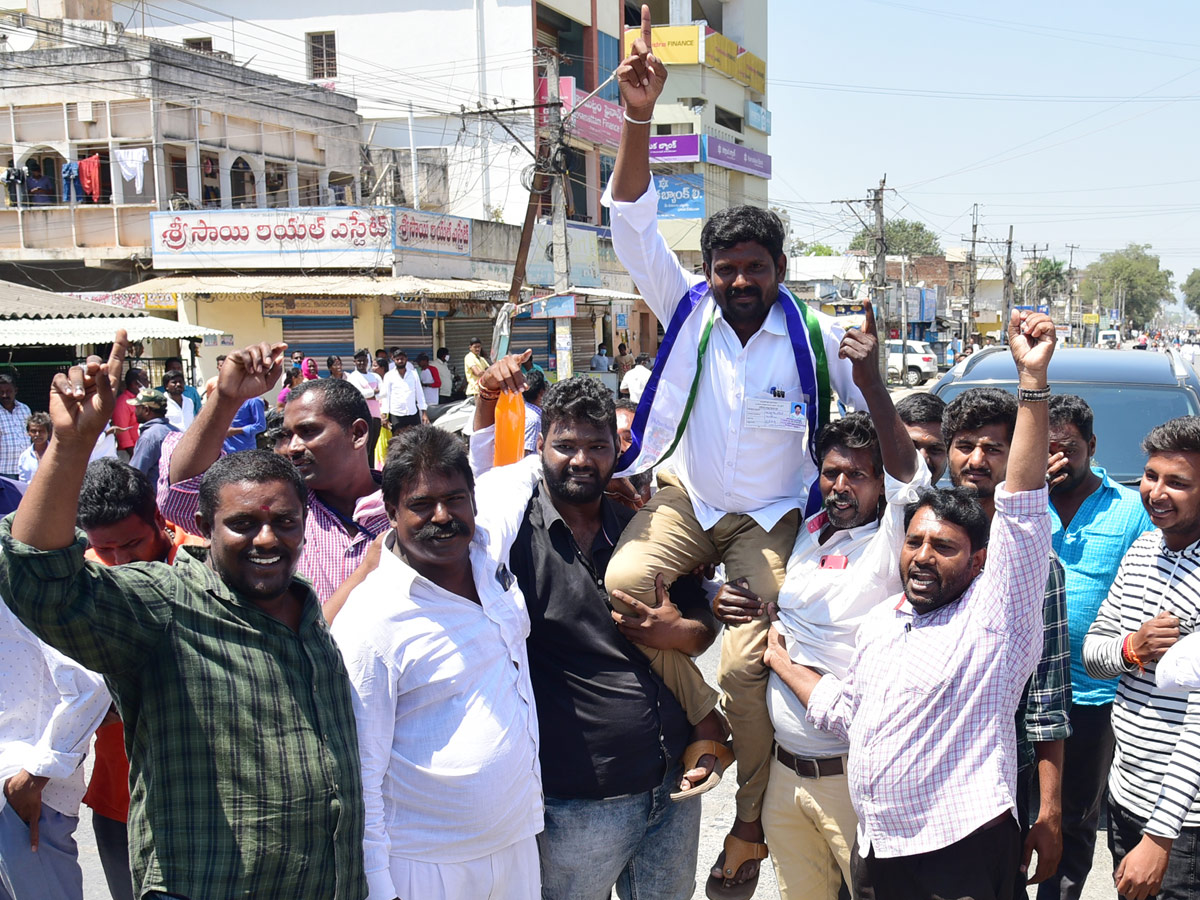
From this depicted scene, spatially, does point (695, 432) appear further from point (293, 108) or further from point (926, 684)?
point (293, 108)

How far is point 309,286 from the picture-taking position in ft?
72.6

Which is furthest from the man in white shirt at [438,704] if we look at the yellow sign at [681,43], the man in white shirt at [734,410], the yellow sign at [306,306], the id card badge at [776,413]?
the yellow sign at [681,43]

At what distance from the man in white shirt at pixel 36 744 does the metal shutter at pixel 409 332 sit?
68.1ft

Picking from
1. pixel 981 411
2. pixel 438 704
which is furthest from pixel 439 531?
pixel 981 411

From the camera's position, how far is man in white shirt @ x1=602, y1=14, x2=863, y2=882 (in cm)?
326

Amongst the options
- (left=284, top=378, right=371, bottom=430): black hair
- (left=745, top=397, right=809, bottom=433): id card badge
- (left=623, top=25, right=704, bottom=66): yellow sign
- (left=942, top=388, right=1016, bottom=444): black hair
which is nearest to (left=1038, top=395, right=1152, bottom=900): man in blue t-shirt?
(left=942, top=388, right=1016, bottom=444): black hair

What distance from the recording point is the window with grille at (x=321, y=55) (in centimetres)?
3484

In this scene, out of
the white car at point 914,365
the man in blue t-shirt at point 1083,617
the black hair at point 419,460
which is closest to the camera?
the black hair at point 419,460

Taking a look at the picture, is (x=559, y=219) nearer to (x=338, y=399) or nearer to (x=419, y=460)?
(x=338, y=399)

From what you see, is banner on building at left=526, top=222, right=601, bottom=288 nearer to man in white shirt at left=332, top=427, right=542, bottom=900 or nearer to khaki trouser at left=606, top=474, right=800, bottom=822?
khaki trouser at left=606, top=474, right=800, bottom=822

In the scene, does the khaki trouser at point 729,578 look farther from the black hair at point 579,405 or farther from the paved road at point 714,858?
the paved road at point 714,858

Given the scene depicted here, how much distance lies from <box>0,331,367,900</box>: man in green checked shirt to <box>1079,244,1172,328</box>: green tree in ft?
449

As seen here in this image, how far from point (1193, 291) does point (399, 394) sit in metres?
168

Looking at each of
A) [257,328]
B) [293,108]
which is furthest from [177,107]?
[257,328]
